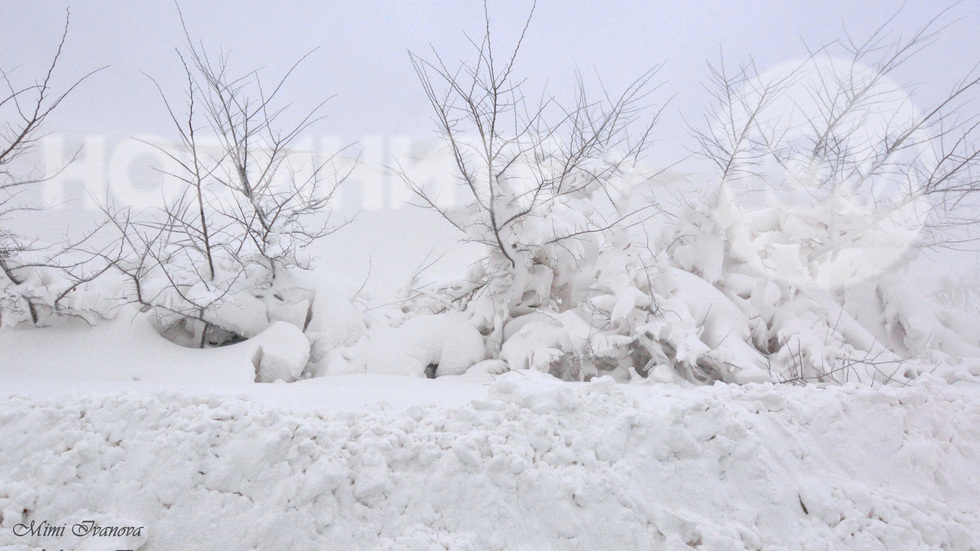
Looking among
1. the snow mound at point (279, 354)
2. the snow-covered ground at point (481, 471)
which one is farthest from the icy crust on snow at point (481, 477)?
the snow mound at point (279, 354)

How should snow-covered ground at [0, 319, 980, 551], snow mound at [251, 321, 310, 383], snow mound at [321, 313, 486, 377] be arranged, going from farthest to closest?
snow mound at [321, 313, 486, 377], snow mound at [251, 321, 310, 383], snow-covered ground at [0, 319, 980, 551]

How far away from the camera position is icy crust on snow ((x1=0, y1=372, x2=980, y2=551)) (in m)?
1.62

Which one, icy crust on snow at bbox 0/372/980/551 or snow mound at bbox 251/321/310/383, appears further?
snow mound at bbox 251/321/310/383

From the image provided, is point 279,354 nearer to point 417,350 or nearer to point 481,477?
point 417,350

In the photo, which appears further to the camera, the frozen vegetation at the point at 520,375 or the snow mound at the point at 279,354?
the snow mound at the point at 279,354

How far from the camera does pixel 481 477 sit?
1.84 meters

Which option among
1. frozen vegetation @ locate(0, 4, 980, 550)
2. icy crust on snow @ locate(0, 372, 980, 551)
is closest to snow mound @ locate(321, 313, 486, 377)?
frozen vegetation @ locate(0, 4, 980, 550)

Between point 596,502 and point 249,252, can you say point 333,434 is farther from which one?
point 249,252

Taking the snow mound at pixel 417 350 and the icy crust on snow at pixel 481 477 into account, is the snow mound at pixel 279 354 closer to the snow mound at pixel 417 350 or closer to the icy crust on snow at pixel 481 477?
the snow mound at pixel 417 350

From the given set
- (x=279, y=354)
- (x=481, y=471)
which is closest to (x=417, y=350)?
(x=279, y=354)

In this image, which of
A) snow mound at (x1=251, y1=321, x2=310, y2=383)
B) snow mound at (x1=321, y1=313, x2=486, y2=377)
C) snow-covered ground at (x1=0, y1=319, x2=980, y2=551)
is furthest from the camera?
snow mound at (x1=321, y1=313, x2=486, y2=377)

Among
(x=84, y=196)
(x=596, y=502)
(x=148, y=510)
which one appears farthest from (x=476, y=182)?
(x=84, y=196)

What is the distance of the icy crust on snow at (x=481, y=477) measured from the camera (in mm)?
1620

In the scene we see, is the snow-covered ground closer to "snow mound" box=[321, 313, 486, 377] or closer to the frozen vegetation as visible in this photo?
the frozen vegetation
